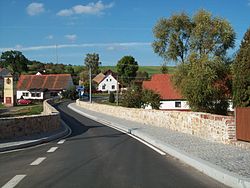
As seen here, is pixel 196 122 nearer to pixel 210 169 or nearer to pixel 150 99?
pixel 210 169

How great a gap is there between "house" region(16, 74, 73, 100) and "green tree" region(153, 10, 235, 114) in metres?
62.9

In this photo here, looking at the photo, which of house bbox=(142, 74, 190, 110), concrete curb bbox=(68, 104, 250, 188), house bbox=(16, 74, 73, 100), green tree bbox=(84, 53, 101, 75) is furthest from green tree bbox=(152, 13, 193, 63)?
green tree bbox=(84, 53, 101, 75)

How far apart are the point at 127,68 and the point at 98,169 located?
129923 mm

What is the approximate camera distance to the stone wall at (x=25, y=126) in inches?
707

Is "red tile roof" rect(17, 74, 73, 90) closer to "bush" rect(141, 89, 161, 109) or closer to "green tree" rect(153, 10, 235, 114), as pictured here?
"bush" rect(141, 89, 161, 109)

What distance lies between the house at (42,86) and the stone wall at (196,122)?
282 ft

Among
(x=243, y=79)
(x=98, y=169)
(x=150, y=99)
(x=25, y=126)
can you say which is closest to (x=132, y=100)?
(x=150, y=99)

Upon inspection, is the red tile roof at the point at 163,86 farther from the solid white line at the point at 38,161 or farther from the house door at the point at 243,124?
the solid white line at the point at 38,161

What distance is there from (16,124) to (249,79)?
18473mm

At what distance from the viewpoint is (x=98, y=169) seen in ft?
35.1

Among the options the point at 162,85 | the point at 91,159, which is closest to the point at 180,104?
the point at 162,85

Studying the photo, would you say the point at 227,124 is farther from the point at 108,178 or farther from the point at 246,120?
the point at 108,178

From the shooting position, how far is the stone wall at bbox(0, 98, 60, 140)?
59.0 feet

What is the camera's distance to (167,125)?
2458cm
